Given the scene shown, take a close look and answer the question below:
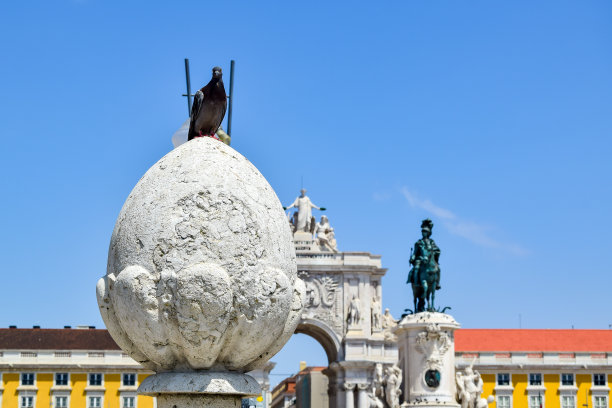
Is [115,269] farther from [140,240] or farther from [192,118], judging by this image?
[192,118]

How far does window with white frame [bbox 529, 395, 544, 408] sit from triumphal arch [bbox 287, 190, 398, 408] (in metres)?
8.72

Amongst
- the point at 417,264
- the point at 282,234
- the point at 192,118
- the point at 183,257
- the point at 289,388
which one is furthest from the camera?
the point at 289,388

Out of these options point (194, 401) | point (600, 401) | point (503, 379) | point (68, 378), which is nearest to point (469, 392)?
point (194, 401)

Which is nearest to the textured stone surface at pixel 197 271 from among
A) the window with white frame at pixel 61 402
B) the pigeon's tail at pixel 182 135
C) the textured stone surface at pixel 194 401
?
the textured stone surface at pixel 194 401

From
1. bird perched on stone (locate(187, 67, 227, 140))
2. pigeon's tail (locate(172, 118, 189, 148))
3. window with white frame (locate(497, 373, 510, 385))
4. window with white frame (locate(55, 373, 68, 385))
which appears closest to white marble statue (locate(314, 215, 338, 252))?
window with white frame (locate(497, 373, 510, 385))

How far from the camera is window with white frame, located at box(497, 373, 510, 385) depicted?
58.4 meters

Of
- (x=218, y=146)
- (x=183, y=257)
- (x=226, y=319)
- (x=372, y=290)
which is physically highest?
(x=372, y=290)

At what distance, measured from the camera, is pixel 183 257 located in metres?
5.99

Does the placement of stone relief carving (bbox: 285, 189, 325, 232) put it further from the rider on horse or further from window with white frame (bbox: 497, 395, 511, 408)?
the rider on horse

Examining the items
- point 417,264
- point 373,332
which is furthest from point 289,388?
point 417,264

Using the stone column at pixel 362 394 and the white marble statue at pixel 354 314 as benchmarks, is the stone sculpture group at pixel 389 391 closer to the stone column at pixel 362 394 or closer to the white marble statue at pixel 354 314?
the stone column at pixel 362 394

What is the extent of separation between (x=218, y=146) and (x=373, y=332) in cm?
5253

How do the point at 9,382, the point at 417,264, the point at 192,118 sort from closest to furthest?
the point at 192,118 < the point at 417,264 < the point at 9,382

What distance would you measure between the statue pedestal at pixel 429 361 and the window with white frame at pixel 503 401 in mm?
37957
